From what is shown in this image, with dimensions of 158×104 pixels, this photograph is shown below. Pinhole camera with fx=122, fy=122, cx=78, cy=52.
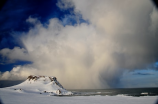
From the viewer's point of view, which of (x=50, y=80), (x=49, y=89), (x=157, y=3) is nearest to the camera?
(x=157, y=3)

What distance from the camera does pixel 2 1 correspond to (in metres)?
7.73

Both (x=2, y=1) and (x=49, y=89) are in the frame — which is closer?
(x=2, y=1)

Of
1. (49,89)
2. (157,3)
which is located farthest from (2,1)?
(49,89)

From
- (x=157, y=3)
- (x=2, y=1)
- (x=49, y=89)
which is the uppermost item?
(x=2, y=1)

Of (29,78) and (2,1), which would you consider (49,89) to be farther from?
(2,1)

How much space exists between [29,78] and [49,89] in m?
36.5

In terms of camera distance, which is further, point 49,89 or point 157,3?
point 49,89

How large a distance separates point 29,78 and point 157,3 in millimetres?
141686

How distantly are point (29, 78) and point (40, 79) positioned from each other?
12.2 metres

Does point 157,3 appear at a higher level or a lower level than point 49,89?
higher

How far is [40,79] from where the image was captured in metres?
132

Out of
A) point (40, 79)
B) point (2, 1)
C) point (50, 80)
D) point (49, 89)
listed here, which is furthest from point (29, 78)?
point (2, 1)

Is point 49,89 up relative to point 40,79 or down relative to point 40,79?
down

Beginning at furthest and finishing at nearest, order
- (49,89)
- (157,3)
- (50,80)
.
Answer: (50,80) < (49,89) < (157,3)
